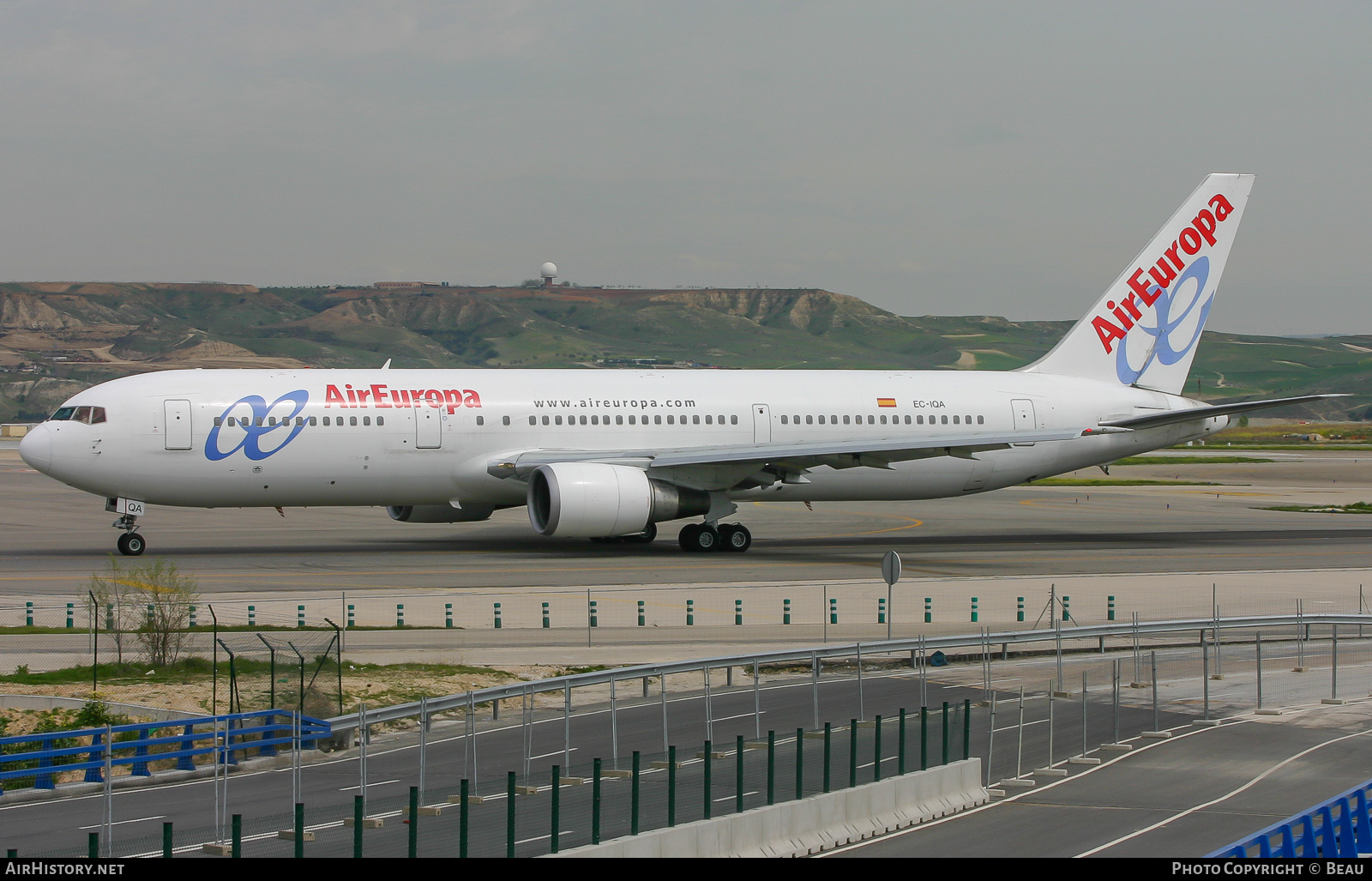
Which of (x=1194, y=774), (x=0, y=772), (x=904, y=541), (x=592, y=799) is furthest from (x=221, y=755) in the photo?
(x=904, y=541)

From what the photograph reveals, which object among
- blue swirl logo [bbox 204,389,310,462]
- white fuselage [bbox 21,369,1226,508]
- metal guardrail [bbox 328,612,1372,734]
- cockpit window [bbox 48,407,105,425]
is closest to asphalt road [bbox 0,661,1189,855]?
metal guardrail [bbox 328,612,1372,734]

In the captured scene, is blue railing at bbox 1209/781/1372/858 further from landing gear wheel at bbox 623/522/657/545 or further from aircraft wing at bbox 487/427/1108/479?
landing gear wheel at bbox 623/522/657/545

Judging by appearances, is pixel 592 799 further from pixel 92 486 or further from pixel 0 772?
pixel 92 486

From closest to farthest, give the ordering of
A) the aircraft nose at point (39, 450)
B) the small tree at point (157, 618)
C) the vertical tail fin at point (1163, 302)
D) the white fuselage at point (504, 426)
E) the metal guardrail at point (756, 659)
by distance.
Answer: the metal guardrail at point (756, 659) → the small tree at point (157, 618) → the aircraft nose at point (39, 450) → the white fuselage at point (504, 426) → the vertical tail fin at point (1163, 302)

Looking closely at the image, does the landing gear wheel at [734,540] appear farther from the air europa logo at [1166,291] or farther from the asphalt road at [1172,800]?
the asphalt road at [1172,800]

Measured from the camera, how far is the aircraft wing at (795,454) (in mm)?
40250

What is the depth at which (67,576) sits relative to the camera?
35.2 meters

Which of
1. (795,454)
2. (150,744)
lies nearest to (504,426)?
(795,454)

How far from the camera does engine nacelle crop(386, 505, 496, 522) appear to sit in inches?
1694

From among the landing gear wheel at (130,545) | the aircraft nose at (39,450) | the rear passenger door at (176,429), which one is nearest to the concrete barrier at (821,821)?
the rear passenger door at (176,429)

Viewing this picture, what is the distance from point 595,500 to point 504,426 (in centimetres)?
424

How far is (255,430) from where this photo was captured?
38188 mm

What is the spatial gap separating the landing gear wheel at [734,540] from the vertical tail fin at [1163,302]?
1297 cm

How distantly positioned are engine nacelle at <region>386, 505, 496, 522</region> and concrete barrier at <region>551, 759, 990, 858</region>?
27.6 meters
